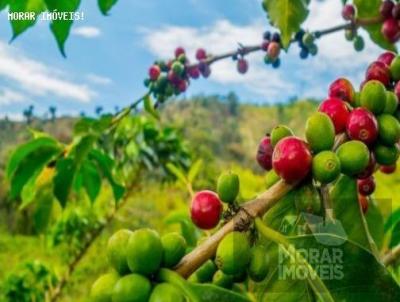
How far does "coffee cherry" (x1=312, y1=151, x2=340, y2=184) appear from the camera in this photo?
2.95ft

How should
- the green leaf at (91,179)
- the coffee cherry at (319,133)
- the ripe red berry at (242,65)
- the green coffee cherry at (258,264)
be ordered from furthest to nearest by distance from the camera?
the green leaf at (91,179) < the ripe red berry at (242,65) < the coffee cherry at (319,133) < the green coffee cherry at (258,264)

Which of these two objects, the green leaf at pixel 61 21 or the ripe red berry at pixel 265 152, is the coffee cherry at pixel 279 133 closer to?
the ripe red berry at pixel 265 152

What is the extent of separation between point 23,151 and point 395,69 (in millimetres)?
1377

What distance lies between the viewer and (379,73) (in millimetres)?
1259

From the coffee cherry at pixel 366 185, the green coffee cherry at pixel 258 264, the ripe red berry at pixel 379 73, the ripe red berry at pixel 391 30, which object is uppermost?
the ripe red berry at pixel 391 30

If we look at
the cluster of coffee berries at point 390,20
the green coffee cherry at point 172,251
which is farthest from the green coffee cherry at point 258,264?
the cluster of coffee berries at point 390,20

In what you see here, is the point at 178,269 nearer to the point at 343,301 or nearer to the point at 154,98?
the point at 343,301

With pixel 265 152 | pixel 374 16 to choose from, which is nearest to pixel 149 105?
pixel 374 16

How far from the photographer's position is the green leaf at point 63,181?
2.03m

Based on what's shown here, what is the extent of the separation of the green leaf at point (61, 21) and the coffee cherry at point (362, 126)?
65 cm

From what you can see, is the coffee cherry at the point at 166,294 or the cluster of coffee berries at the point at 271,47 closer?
the coffee cherry at the point at 166,294

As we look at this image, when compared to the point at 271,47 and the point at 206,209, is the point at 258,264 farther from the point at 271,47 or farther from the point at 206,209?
the point at 271,47

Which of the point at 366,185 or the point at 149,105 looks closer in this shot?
the point at 366,185

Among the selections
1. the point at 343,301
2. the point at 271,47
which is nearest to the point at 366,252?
the point at 343,301
